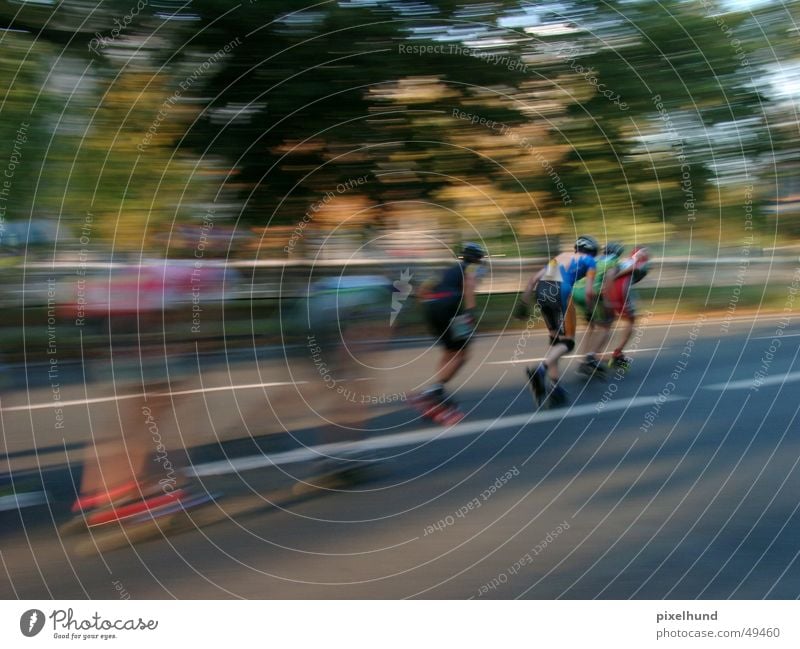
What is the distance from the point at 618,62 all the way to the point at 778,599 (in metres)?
2.21

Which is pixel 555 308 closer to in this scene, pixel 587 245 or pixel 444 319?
pixel 444 319

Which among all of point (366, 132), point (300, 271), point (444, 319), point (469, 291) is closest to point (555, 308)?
point (444, 319)

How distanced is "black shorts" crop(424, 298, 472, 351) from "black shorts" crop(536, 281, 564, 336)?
605mm

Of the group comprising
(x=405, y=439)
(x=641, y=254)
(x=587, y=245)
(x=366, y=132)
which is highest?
(x=366, y=132)

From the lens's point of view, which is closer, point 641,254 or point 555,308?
point 641,254

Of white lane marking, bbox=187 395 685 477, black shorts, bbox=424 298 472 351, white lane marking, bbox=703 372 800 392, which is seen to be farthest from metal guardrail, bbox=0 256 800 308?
white lane marking, bbox=703 372 800 392

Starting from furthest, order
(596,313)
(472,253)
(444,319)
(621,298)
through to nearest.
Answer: (596,313) → (621,298) → (444,319) → (472,253)

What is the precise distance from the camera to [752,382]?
861cm

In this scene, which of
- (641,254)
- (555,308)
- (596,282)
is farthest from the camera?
(555,308)

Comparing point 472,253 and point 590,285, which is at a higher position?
point 472,253

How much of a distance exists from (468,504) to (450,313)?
6.49ft

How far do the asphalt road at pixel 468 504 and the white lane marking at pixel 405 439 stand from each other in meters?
0.02

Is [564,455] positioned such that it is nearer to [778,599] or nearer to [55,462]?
[778,599]

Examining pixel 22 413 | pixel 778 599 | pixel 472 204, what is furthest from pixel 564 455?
pixel 22 413
